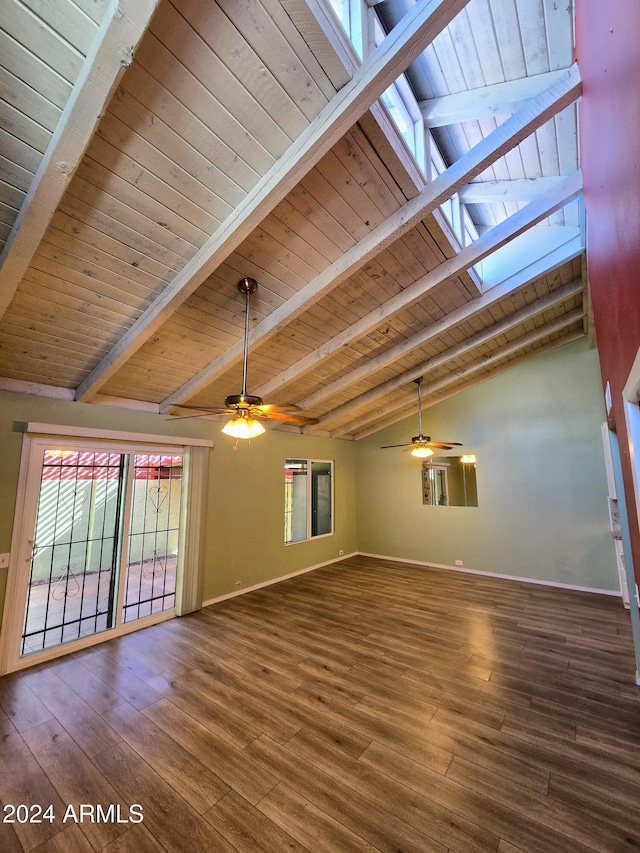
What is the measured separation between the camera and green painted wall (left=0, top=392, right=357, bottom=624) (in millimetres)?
3428

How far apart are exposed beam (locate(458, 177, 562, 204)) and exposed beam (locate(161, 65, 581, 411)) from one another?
34cm

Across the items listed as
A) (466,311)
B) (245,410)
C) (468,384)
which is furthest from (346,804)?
(468,384)

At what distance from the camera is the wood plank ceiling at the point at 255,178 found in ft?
5.22

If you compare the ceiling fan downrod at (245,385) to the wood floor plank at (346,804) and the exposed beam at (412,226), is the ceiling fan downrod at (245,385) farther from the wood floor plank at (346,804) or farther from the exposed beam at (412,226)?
the wood floor plank at (346,804)

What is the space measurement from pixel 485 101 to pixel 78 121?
7.96ft

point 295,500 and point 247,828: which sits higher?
point 295,500

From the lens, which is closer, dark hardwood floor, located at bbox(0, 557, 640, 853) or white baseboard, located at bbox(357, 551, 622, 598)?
dark hardwood floor, located at bbox(0, 557, 640, 853)

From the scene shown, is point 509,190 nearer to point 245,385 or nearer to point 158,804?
point 245,385

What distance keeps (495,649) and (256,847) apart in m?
2.97

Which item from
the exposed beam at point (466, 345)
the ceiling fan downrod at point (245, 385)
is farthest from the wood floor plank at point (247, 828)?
the exposed beam at point (466, 345)

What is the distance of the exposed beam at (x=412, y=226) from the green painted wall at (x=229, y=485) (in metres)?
1.09

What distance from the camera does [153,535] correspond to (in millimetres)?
4652

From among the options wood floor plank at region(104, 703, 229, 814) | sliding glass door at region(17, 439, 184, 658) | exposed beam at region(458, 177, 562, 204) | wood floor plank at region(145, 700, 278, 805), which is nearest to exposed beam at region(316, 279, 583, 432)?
exposed beam at region(458, 177, 562, 204)

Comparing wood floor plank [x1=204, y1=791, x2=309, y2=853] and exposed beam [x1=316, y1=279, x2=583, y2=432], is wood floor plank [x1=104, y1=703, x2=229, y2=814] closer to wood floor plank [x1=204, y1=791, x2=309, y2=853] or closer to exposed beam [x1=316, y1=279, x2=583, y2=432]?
wood floor plank [x1=204, y1=791, x2=309, y2=853]
